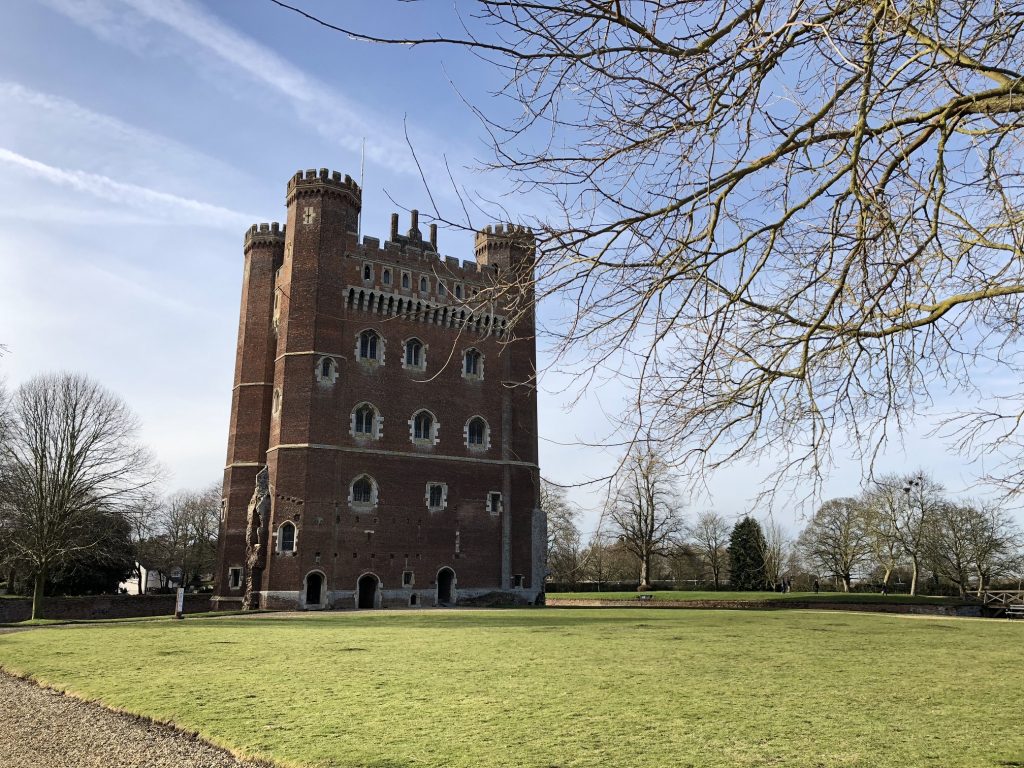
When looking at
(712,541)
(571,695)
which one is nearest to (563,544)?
(712,541)

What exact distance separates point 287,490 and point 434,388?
880cm

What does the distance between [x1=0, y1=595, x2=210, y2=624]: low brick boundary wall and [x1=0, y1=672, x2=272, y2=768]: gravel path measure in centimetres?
2820

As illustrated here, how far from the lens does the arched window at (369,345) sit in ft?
129

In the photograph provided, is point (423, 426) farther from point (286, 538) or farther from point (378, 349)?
point (286, 538)

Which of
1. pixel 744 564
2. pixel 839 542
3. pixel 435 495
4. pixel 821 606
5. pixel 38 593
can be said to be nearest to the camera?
pixel 38 593

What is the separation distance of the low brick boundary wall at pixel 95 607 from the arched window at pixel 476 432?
49.9ft

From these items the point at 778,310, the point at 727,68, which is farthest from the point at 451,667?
the point at 727,68

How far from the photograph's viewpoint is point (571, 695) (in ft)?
29.5

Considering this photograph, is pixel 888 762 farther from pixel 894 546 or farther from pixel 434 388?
pixel 894 546

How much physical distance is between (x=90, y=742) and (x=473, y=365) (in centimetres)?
3491

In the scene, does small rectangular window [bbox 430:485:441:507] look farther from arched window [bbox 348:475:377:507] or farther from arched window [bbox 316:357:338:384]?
arched window [bbox 316:357:338:384]

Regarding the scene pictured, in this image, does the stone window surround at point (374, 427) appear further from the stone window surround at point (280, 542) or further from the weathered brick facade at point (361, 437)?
the stone window surround at point (280, 542)

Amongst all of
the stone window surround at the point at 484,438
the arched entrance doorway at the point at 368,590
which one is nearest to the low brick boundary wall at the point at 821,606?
the stone window surround at the point at 484,438

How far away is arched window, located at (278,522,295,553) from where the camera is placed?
35406mm
